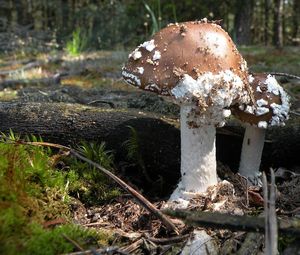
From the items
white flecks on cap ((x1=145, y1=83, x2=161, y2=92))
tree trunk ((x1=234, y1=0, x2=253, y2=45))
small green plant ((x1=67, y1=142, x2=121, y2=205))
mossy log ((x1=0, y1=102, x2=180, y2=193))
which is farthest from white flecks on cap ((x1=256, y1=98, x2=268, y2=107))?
tree trunk ((x1=234, y1=0, x2=253, y2=45))

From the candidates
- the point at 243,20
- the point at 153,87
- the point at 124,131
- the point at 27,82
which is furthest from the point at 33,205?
the point at 243,20

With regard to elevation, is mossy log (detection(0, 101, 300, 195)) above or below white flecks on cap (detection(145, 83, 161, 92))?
below

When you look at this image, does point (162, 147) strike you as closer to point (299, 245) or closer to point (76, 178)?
point (76, 178)

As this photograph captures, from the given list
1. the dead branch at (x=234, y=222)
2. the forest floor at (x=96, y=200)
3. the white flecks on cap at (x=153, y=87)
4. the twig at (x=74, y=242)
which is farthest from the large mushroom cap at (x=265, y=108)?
the twig at (x=74, y=242)

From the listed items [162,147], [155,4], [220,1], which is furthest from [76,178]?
[220,1]

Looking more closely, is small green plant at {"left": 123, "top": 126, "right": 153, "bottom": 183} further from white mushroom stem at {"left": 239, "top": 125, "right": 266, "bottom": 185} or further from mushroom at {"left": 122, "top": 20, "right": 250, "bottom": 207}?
white mushroom stem at {"left": 239, "top": 125, "right": 266, "bottom": 185}

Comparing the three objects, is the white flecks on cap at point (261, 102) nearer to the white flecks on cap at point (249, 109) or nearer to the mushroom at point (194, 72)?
the white flecks on cap at point (249, 109)
